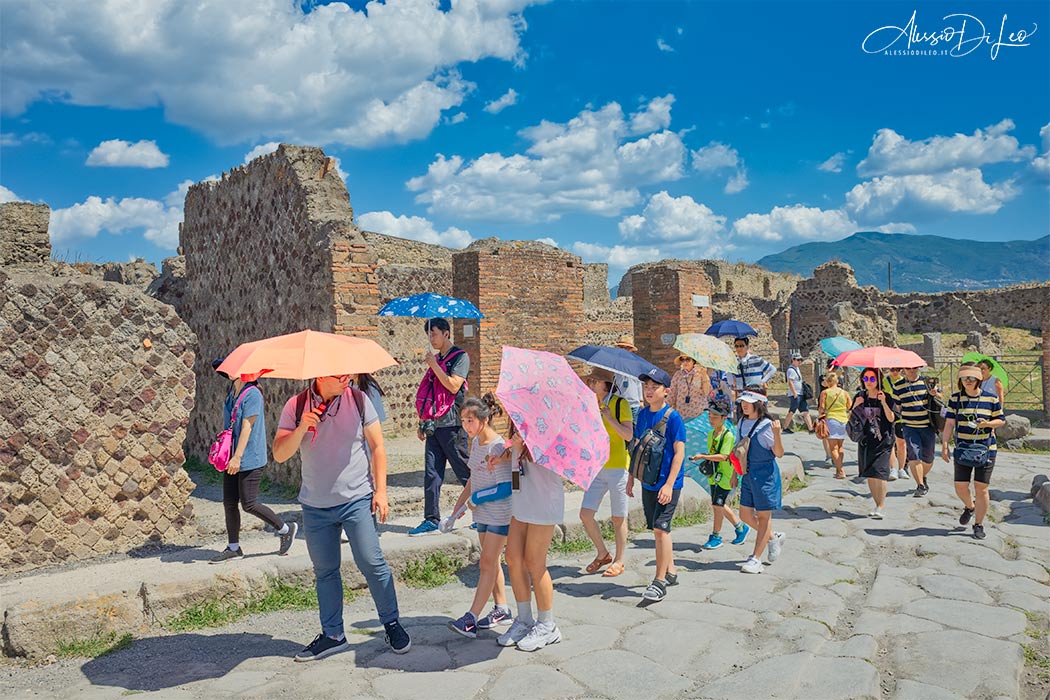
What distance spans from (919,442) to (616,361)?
546 centimetres

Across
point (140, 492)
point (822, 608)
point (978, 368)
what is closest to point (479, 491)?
point (822, 608)

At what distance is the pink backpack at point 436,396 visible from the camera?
6293 mm

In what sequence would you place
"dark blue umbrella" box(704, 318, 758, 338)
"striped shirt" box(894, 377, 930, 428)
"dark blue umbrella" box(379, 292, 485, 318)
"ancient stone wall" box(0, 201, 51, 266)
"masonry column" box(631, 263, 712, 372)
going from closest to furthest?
1. "dark blue umbrella" box(379, 292, 485, 318)
2. "striped shirt" box(894, 377, 930, 428)
3. "dark blue umbrella" box(704, 318, 758, 338)
4. "ancient stone wall" box(0, 201, 51, 266)
5. "masonry column" box(631, 263, 712, 372)

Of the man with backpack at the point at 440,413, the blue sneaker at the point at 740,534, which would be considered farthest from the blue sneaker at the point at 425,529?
the blue sneaker at the point at 740,534

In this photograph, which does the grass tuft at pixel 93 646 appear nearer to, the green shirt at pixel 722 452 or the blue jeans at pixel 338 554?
the blue jeans at pixel 338 554

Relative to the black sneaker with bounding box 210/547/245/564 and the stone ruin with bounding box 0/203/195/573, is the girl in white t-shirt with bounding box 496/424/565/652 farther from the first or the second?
the stone ruin with bounding box 0/203/195/573

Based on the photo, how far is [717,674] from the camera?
397cm

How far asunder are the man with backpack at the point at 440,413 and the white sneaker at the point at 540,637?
2.02 metres

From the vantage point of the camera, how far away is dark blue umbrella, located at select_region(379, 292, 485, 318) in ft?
22.6

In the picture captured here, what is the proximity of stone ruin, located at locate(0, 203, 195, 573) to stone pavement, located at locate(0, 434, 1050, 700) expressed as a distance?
2.10m

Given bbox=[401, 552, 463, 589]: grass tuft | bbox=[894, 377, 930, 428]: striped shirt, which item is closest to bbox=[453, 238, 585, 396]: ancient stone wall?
bbox=[894, 377, 930, 428]: striped shirt

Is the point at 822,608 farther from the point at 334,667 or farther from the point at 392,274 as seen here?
the point at 392,274

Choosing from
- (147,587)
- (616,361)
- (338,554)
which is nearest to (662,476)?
(616,361)

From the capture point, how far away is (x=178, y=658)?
421 centimetres
